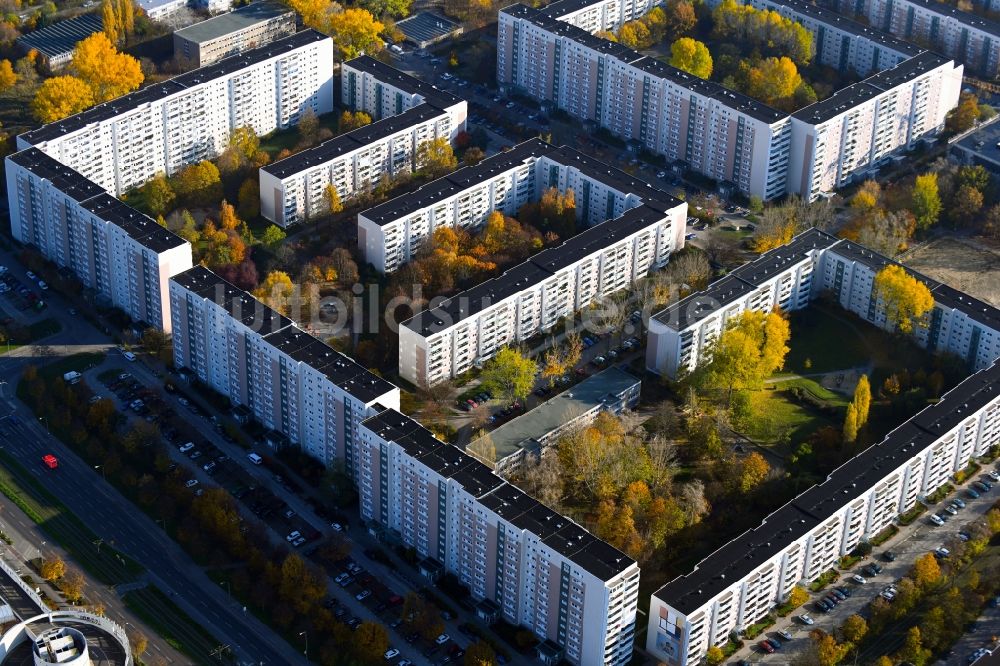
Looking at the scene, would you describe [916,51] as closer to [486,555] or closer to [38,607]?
[486,555]

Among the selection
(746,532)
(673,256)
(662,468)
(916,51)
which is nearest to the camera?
(746,532)

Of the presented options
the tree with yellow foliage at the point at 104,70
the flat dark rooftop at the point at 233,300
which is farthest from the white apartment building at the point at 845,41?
the flat dark rooftop at the point at 233,300

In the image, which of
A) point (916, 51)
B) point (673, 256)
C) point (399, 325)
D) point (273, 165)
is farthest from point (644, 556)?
Result: point (916, 51)

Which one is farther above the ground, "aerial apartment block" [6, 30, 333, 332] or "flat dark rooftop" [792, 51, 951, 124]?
"flat dark rooftop" [792, 51, 951, 124]

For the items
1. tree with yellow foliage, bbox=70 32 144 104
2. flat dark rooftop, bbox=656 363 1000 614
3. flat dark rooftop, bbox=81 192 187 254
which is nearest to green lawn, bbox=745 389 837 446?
flat dark rooftop, bbox=656 363 1000 614

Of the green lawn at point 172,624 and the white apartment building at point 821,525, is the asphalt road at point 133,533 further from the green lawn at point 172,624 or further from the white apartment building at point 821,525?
the white apartment building at point 821,525

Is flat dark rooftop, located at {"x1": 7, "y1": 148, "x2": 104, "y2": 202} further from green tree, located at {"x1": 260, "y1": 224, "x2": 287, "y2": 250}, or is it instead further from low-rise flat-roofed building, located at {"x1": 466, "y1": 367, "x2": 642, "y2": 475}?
low-rise flat-roofed building, located at {"x1": 466, "y1": 367, "x2": 642, "y2": 475}
